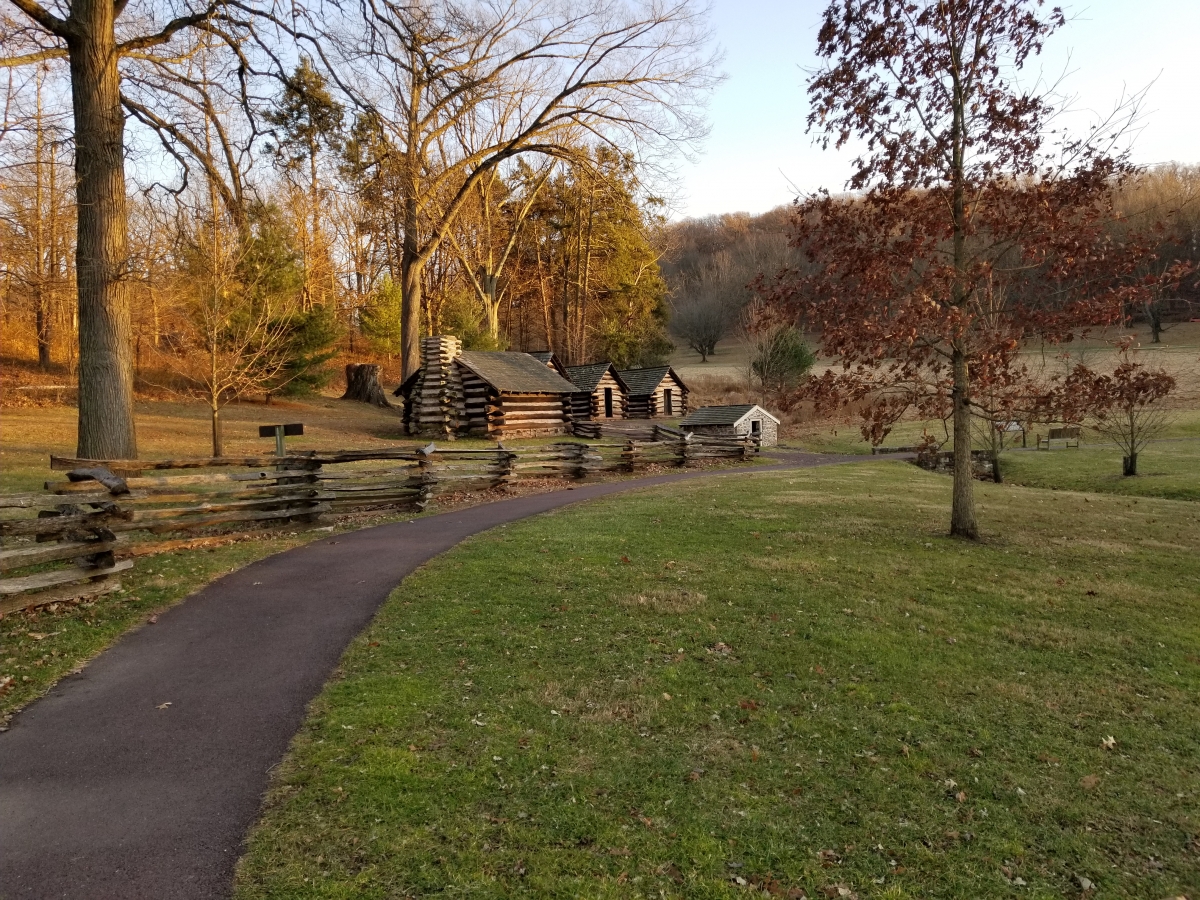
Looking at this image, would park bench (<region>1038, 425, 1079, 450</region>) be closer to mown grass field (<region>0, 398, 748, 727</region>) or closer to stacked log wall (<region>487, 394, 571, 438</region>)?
stacked log wall (<region>487, 394, 571, 438</region>)

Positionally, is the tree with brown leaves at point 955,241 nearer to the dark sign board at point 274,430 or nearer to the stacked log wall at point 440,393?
the dark sign board at point 274,430

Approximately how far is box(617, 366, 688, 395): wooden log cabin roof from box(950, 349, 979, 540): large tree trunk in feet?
104

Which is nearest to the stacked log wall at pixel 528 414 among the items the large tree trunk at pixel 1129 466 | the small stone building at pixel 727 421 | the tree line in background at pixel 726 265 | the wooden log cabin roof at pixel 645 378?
the small stone building at pixel 727 421

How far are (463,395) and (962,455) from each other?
22.5 m

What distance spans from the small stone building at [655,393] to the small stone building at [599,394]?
1.24m

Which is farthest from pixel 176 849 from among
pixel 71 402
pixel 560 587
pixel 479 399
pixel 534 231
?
pixel 534 231

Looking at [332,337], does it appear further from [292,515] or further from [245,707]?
[245,707]

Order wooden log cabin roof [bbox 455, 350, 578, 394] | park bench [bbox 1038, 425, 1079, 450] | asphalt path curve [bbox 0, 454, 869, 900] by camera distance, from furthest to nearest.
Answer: park bench [bbox 1038, 425, 1079, 450] < wooden log cabin roof [bbox 455, 350, 578, 394] < asphalt path curve [bbox 0, 454, 869, 900]

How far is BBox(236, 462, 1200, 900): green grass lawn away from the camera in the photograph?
12.2 ft

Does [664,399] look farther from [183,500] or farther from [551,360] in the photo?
[183,500]

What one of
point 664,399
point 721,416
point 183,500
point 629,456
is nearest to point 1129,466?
point 721,416

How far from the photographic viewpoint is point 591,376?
40.8 m

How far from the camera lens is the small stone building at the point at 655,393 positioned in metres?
43.7

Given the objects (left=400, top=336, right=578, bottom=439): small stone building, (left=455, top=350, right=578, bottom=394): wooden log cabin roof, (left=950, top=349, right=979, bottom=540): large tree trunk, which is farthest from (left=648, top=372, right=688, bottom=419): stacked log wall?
(left=950, top=349, right=979, bottom=540): large tree trunk
